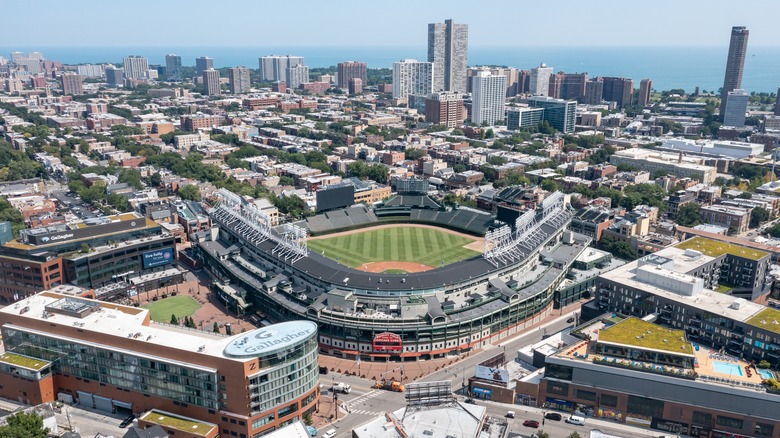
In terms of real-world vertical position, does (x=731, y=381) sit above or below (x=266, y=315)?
above

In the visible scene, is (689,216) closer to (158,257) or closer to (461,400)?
(461,400)

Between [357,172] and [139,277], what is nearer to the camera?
[139,277]

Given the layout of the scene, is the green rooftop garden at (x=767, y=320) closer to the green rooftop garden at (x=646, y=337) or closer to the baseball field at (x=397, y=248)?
the green rooftop garden at (x=646, y=337)

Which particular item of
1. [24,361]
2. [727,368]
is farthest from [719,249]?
[24,361]

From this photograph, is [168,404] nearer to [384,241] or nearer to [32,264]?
[32,264]

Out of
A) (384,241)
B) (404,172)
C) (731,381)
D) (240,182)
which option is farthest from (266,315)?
(404,172)

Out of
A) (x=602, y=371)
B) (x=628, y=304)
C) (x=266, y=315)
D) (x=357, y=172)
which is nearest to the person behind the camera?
(x=602, y=371)

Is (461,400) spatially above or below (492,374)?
below
